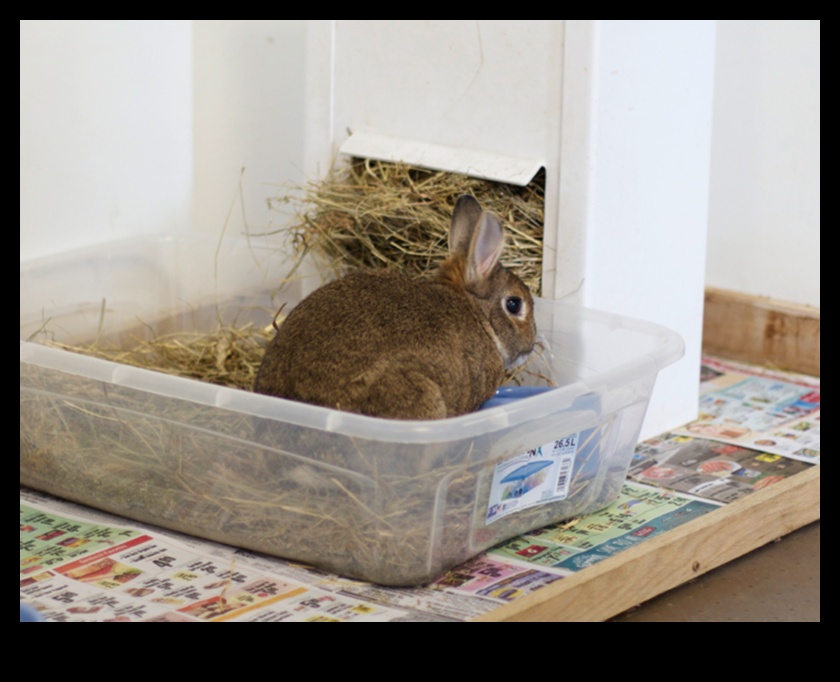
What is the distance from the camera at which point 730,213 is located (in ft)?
12.3

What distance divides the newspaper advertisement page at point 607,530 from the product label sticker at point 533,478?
76 mm

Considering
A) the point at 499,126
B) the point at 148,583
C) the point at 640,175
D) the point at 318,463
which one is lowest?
the point at 148,583

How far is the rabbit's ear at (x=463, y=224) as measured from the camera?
8.33 ft

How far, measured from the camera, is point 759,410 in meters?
3.16

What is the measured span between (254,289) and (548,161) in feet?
3.02

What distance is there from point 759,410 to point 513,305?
884mm

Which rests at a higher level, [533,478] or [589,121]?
[589,121]

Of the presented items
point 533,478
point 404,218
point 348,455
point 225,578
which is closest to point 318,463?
point 348,455

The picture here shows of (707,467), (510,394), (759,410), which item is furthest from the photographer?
(759,410)

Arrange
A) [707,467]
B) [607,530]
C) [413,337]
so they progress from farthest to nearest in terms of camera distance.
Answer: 1. [707,467]
2. [607,530]
3. [413,337]

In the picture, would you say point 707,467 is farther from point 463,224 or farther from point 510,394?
point 463,224

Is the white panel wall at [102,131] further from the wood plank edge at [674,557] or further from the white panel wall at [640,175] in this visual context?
the wood plank edge at [674,557]

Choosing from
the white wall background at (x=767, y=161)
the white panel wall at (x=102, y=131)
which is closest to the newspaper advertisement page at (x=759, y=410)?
the white wall background at (x=767, y=161)

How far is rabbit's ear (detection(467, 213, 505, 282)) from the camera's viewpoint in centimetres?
250
